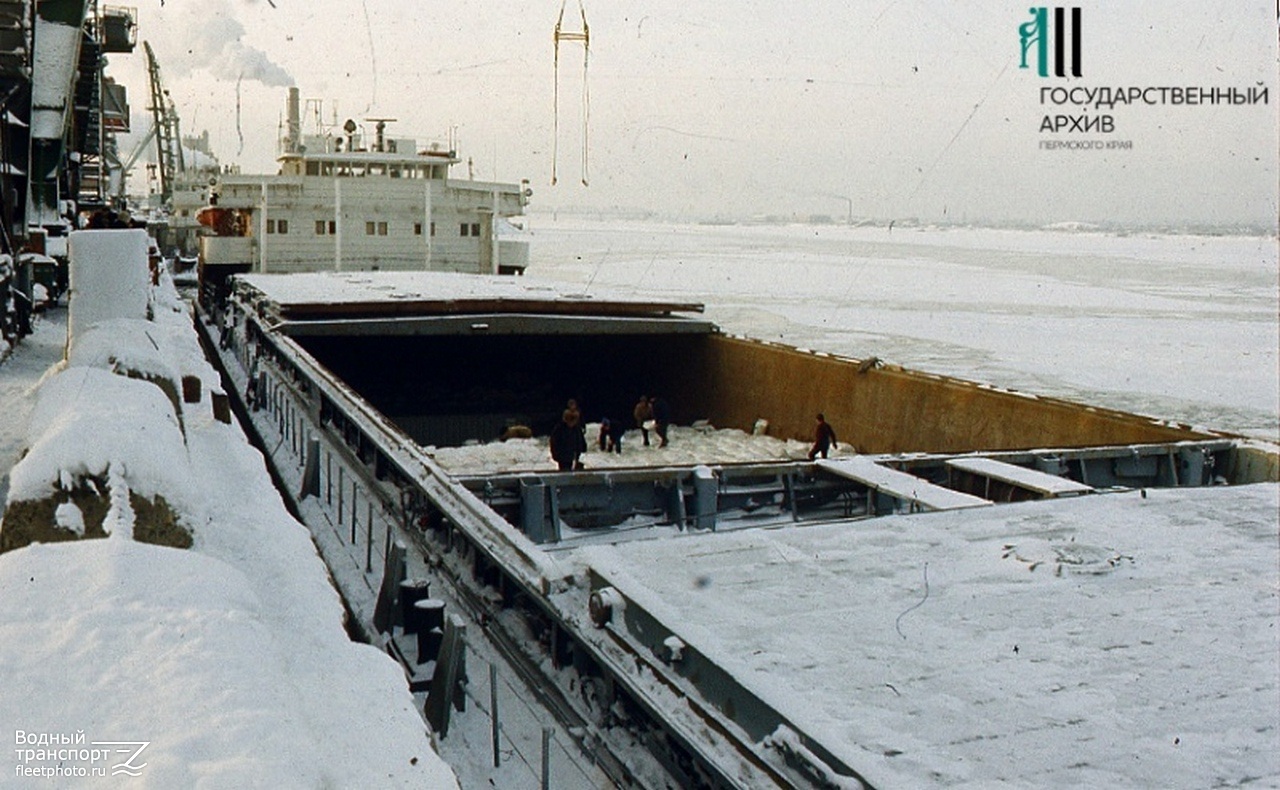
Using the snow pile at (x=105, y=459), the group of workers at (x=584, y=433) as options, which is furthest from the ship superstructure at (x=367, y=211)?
the snow pile at (x=105, y=459)

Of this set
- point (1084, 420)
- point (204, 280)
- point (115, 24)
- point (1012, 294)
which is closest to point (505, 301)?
point (1084, 420)

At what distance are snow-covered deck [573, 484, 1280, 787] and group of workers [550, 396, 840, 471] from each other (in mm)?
4204

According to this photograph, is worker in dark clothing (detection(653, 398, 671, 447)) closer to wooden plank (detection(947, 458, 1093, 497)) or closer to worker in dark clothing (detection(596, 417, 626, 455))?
worker in dark clothing (detection(596, 417, 626, 455))

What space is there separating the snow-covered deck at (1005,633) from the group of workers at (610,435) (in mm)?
4204

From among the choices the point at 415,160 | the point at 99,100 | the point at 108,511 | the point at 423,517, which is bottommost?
the point at 423,517

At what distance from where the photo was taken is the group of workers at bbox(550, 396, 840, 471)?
11859 millimetres

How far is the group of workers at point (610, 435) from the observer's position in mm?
11859

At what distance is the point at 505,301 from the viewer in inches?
742

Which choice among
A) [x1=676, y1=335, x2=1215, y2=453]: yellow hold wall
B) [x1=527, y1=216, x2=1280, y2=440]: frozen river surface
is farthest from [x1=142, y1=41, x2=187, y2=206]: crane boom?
[x1=676, y1=335, x2=1215, y2=453]: yellow hold wall

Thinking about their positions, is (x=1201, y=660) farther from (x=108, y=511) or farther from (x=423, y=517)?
(x=423, y=517)

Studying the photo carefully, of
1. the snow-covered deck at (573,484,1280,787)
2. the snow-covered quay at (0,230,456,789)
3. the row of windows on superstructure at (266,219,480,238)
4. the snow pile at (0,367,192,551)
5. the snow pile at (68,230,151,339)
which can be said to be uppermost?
the row of windows on superstructure at (266,219,480,238)

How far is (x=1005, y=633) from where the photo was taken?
493 cm

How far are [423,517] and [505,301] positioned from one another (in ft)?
36.3

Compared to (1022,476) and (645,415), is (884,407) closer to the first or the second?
(645,415)
